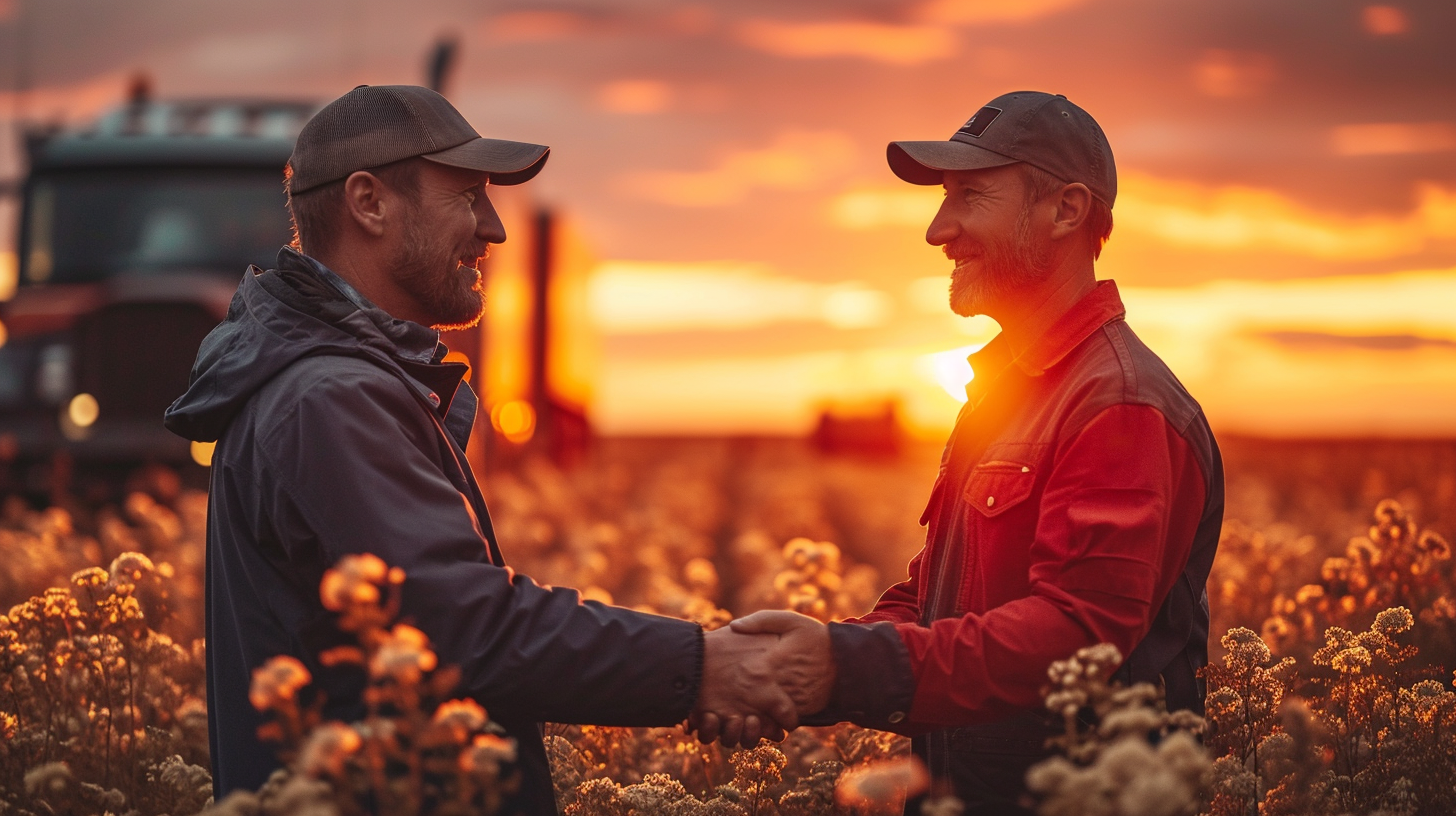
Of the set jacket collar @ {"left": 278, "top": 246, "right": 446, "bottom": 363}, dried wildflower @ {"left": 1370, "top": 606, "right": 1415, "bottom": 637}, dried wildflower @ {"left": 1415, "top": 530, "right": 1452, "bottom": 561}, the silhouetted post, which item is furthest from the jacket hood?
the silhouetted post

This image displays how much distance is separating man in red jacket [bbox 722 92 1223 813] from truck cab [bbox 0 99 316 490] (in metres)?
9.90

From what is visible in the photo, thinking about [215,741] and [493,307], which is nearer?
[215,741]

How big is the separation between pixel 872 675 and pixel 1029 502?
23.1 inches

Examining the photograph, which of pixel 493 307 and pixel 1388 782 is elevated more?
pixel 493 307

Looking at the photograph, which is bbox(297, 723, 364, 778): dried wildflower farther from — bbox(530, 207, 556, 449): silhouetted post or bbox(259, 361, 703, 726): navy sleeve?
bbox(530, 207, 556, 449): silhouetted post

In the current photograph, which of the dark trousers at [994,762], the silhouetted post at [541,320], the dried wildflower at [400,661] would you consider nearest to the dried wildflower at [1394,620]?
the dark trousers at [994,762]

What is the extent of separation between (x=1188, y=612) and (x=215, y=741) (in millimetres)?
2426

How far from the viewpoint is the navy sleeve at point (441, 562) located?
9.76 feet

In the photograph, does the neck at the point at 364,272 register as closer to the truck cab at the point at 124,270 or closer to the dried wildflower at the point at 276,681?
the dried wildflower at the point at 276,681

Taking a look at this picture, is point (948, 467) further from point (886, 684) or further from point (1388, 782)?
point (1388, 782)

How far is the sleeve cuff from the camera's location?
335 cm

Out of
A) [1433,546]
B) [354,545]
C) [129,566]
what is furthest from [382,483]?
[1433,546]

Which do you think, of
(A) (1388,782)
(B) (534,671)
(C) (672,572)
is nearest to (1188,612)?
(A) (1388,782)

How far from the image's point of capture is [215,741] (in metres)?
3.35
